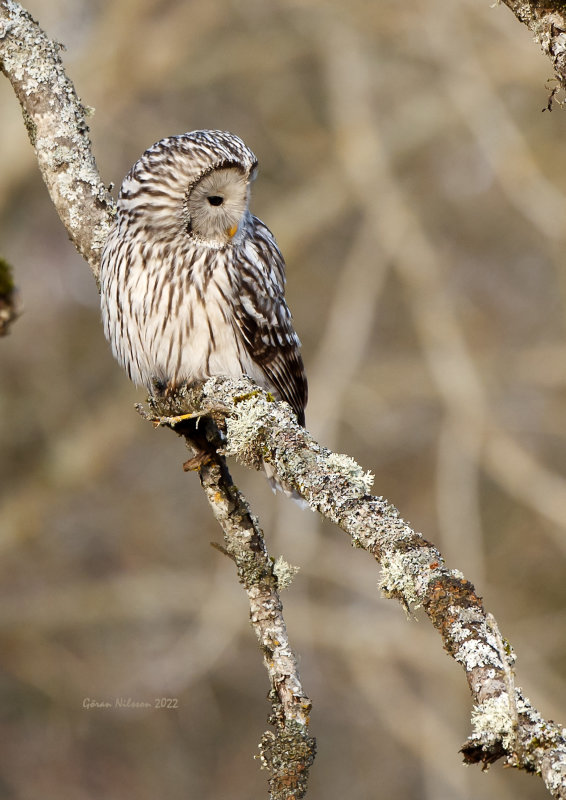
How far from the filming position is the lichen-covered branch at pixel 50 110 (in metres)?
3.45

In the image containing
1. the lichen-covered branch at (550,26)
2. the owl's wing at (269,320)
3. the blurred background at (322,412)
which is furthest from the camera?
the blurred background at (322,412)

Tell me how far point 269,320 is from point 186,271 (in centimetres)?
46

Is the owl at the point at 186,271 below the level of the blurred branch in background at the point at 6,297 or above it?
above

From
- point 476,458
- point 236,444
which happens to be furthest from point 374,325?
point 236,444

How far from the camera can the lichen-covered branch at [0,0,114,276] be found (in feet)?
11.3

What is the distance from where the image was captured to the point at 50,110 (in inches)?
136

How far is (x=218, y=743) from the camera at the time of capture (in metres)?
11.6

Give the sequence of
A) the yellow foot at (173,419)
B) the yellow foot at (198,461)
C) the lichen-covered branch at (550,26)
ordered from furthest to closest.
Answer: the yellow foot at (198,461) < the yellow foot at (173,419) < the lichen-covered branch at (550,26)

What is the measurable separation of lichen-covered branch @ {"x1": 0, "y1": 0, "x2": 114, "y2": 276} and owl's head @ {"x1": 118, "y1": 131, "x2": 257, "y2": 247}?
0.33 meters

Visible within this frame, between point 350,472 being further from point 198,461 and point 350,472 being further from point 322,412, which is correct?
point 322,412

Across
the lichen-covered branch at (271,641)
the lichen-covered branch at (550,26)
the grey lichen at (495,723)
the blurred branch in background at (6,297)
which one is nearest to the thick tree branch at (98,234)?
the lichen-covered branch at (271,641)

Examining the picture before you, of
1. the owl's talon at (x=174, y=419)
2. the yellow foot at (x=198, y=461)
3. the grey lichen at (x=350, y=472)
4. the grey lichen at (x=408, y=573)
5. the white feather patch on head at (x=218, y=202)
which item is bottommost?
the grey lichen at (x=408, y=573)

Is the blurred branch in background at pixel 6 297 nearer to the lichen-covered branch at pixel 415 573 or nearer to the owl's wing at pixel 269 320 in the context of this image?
the lichen-covered branch at pixel 415 573

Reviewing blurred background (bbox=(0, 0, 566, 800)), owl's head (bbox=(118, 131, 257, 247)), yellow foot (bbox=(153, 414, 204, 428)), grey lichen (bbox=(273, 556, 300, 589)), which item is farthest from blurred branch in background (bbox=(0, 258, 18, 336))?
blurred background (bbox=(0, 0, 566, 800))
